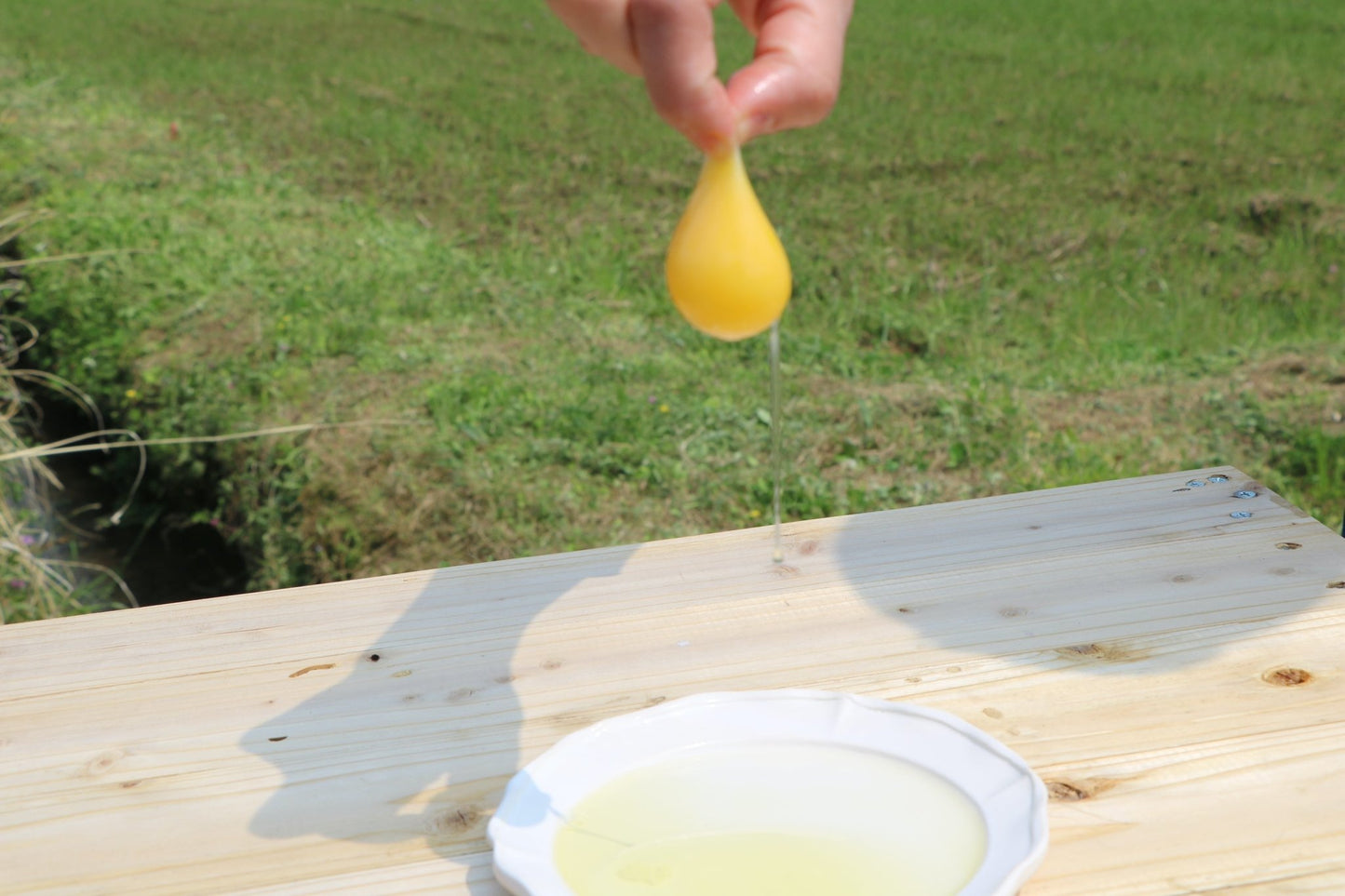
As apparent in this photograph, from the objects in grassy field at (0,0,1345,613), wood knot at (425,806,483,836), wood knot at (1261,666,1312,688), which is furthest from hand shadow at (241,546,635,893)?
grassy field at (0,0,1345,613)

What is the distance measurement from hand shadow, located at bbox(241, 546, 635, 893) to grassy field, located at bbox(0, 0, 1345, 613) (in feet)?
4.66

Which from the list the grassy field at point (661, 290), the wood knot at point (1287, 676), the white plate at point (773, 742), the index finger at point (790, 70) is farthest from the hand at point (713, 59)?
the grassy field at point (661, 290)

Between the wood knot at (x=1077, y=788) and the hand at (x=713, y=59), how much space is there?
0.54m

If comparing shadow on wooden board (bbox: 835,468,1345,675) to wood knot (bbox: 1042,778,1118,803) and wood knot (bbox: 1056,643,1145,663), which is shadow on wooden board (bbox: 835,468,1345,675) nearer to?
wood knot (bbox: 1056,643,1145,663)

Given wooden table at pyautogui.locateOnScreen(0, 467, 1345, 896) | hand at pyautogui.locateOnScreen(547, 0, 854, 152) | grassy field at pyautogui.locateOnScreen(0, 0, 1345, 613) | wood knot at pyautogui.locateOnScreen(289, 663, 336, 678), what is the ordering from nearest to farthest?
1. hand at pyautogui.locateOnScreen(547, 0, 854, 152)
2. wooden table at pyautogui.locateOnScreen(0, 467, 1345, 896)
3. wood knot at pyautogui.locateOnScreen(289, 663, 336, 678)
4. grassy field at pyautogui.locateOnScreen(0, 0, 1345, 613)

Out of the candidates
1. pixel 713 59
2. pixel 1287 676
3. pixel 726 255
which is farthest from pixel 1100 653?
pixel 713 59

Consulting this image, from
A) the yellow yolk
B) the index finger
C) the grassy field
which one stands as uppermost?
the index finger

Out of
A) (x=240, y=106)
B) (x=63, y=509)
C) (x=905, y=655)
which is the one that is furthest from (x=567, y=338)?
(x=240, y=106)

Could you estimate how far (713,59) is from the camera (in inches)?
33.1

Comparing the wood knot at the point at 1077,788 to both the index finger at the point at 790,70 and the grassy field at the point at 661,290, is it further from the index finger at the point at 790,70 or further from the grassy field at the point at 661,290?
the grassy field at the point at 661,290

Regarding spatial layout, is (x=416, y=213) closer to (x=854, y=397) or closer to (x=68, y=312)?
(x=68, y=312)

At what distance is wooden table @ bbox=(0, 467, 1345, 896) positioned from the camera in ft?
3.10

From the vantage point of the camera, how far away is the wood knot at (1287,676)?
111cm

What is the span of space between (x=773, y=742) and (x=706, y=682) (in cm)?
13
